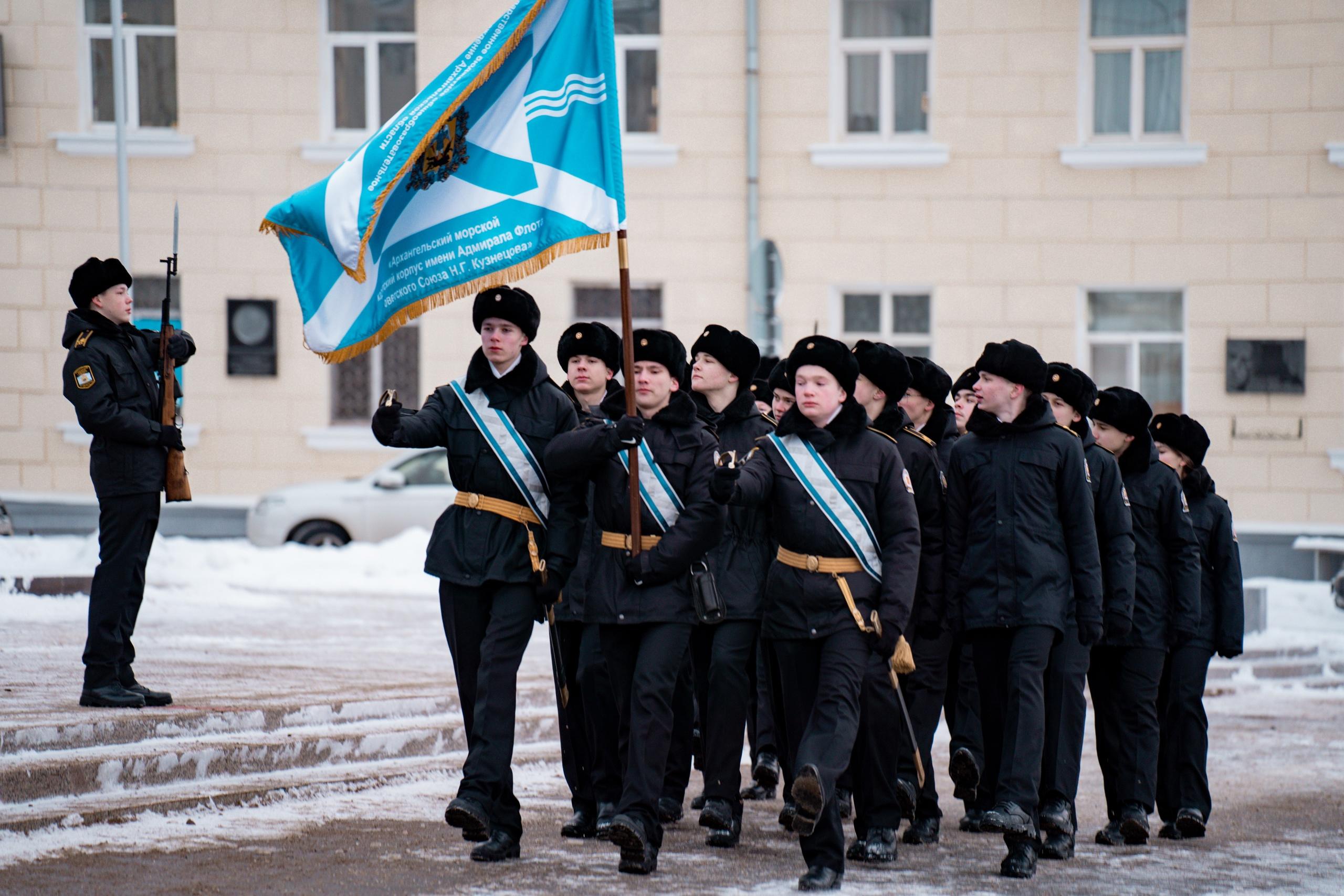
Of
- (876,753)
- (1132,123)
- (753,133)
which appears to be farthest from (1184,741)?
(1132,123)

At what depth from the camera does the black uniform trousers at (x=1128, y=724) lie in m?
7.08

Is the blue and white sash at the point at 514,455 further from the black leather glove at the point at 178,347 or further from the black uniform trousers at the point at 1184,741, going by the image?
the black uniform trousers at the point at 1184,741

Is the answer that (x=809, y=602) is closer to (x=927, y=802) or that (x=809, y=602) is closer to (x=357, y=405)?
(x=927, y=802)

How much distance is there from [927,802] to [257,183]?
44.1ft

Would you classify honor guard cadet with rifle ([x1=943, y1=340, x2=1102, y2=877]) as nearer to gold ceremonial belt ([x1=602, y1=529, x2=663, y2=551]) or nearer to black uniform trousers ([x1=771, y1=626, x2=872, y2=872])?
black uniform trousers ([x1=771, y1=626, x2=872, y2=872])

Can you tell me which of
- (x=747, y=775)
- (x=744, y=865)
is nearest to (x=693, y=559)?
(x=744, y=865)

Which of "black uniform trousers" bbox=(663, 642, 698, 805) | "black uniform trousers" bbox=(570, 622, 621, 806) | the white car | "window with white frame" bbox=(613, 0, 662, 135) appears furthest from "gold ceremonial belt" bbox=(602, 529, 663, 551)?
"window with white frame" bbox=(613, 0, 662, 135)

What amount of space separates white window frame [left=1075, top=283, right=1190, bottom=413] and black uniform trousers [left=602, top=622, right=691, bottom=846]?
12617 millimetres

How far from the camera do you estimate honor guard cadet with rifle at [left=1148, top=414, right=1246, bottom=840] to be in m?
7.28

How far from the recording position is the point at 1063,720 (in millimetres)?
6602

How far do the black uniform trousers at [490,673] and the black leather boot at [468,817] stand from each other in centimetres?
3

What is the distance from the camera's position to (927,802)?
6.98 meters

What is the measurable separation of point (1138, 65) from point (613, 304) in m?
6.05

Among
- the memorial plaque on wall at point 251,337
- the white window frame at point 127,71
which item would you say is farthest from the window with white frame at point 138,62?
the memorial plaque on wall at point 251,337
